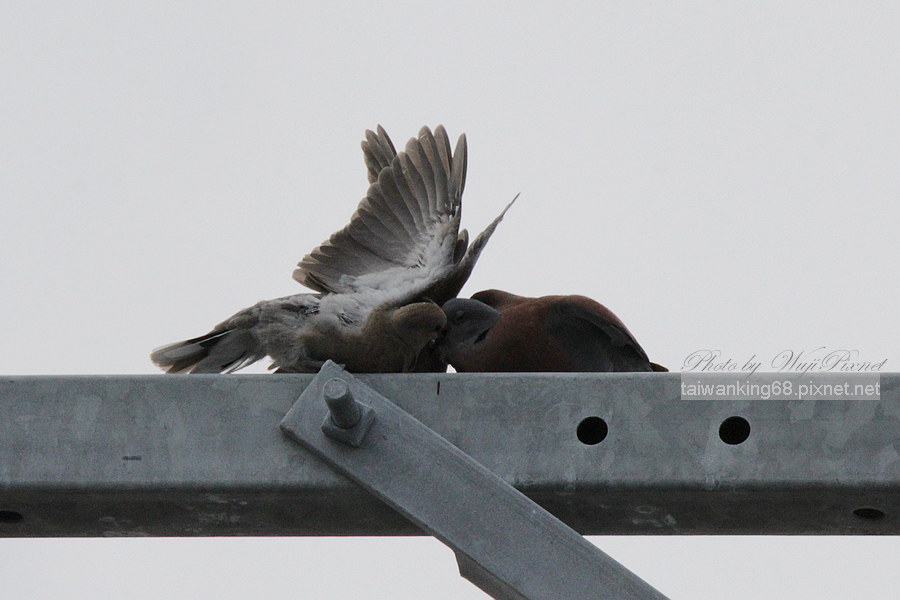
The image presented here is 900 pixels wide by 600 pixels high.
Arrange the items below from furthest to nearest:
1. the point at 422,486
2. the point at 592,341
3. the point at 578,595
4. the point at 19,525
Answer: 1. the point at 592,341
2. the point at 19,525
3. the point at 422,486
4. the point at 578,595

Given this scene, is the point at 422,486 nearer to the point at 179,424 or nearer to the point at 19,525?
the point at 179,424

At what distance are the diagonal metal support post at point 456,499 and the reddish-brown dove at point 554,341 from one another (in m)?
1.40

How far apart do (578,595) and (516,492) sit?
193 millimetres

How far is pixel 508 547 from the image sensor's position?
183cm

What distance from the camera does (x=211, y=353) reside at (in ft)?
12.3

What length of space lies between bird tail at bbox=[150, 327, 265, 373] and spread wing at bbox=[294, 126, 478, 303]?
0.31 metres

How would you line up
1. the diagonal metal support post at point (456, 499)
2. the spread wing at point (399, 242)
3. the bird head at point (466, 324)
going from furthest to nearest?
the spread wing at point (399, 242)
the bird head at point (466, 324)
the diagonal metal support post at point (456, 499)

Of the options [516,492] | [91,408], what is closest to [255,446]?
[91,408]

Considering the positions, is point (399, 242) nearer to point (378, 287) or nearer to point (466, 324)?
point (378, 287)

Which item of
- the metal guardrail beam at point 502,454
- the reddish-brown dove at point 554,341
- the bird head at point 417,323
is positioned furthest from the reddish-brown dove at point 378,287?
the metal guardrail beam at point 502,454

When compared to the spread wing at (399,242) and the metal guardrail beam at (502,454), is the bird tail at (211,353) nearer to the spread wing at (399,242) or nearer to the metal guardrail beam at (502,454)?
the spread wing at (399,242)

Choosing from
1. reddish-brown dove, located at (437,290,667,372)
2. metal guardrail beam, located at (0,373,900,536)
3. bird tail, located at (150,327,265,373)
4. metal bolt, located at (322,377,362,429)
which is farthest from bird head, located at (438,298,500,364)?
metal bolt, located at (322,377,362,429)

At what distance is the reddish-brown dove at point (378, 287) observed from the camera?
3578 millimetres

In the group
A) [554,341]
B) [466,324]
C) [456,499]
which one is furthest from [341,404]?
Answer: [466,324]
